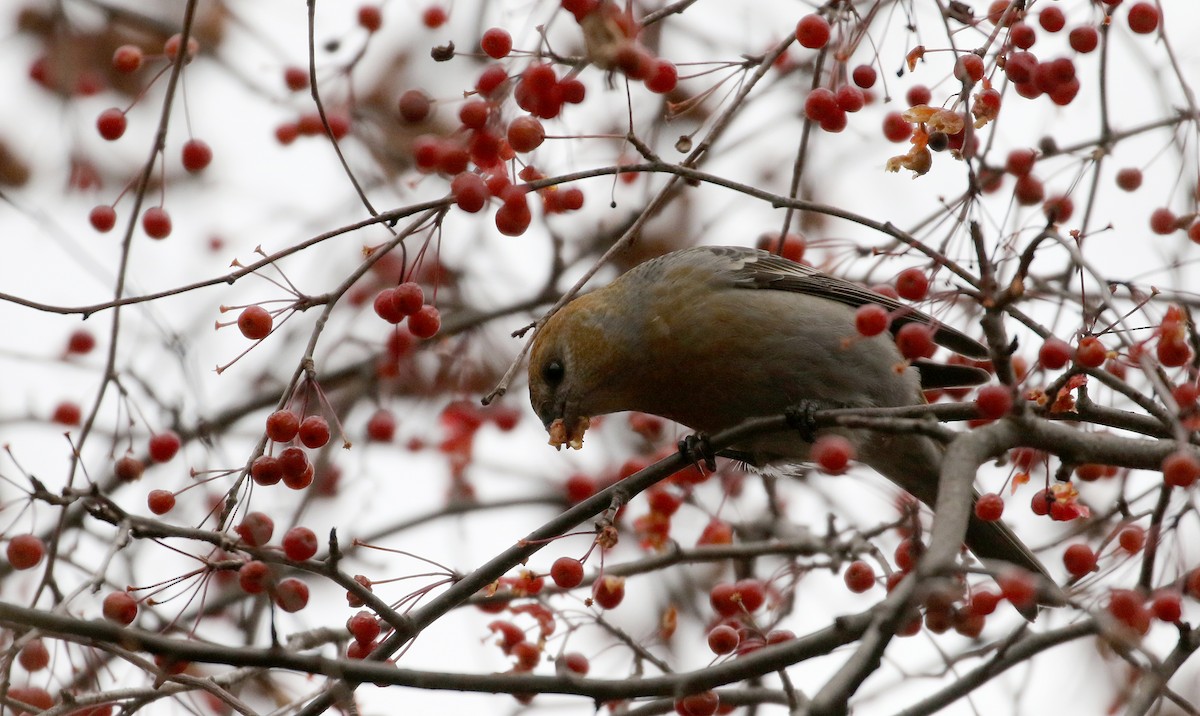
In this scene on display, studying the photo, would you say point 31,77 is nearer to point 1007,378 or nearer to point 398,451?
point 398,451

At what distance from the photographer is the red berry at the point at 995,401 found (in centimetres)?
301

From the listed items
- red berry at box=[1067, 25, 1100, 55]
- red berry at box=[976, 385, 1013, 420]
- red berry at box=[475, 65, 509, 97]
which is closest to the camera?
red berry at box=[976, 385, 1013, 420]

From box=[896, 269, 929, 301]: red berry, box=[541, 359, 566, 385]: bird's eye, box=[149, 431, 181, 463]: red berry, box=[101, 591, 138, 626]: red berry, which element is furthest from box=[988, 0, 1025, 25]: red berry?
box=[149, 431, 181, 463]: red berry

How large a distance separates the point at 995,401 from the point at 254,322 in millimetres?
2032

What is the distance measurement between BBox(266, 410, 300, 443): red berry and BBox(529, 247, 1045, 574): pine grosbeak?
1.68 meters

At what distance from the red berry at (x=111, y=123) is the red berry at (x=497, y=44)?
77.1 inches

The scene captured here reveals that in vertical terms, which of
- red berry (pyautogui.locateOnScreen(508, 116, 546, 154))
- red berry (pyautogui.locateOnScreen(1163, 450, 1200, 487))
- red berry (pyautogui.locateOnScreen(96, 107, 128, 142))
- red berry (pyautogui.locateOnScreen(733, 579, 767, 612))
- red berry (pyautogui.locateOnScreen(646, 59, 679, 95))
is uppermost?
red berry (pyautogui.locateOnScreen(96, 107, 128, 142))

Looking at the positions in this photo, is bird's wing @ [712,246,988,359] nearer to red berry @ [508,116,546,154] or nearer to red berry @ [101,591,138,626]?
red berry @ [508,116,546,154]

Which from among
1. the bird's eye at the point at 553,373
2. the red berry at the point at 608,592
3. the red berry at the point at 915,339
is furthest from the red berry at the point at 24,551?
the red berry at the point at 915,339

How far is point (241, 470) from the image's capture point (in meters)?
3.25

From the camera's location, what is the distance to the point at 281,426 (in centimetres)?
347

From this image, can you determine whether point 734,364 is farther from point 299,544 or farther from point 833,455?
point 299,544

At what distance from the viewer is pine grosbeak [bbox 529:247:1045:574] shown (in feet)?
16.7

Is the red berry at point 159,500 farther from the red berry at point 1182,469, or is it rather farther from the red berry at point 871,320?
the red berry at point 1182,469
